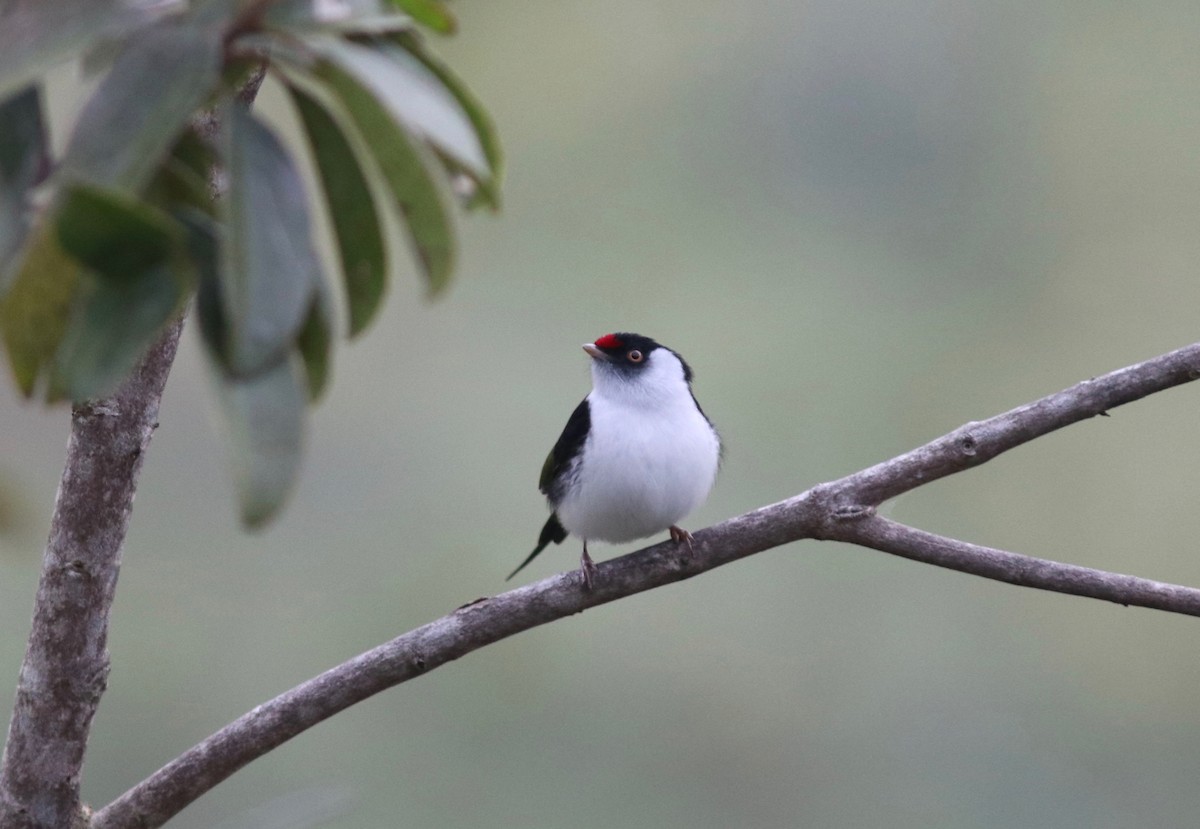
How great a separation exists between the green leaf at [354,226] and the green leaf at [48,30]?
0.20 metres

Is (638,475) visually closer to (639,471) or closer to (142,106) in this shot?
(639,471)

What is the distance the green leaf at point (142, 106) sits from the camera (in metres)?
0.77

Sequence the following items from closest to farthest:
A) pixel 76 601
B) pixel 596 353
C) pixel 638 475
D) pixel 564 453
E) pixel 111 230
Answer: pixel 111 230 → pixel 76 601 → pixel 638 475 → pixel 564 453 → pixel 596 353

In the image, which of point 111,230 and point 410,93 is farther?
point 410,93

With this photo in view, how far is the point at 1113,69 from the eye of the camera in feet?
16.3

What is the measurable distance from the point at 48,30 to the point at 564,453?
6.28 feet

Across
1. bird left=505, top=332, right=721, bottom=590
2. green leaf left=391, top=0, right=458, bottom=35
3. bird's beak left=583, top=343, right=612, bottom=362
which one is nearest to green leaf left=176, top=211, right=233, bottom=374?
green leaf left=391, top=0, right=458, bottom=35

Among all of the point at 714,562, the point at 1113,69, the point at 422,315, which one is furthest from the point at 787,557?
the point at 714,562

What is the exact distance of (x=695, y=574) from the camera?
183 cm

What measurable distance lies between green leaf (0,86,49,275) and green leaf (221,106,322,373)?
16 cm

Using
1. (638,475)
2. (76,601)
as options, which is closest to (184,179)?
(76,601)

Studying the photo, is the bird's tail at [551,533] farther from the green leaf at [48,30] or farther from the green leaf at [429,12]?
the green leaf at [48,30]

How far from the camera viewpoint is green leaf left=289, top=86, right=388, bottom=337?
3.26ft

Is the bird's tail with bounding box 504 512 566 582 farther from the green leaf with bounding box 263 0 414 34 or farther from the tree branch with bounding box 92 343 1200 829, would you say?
the green leaf with bounding box 263 0 414 34
